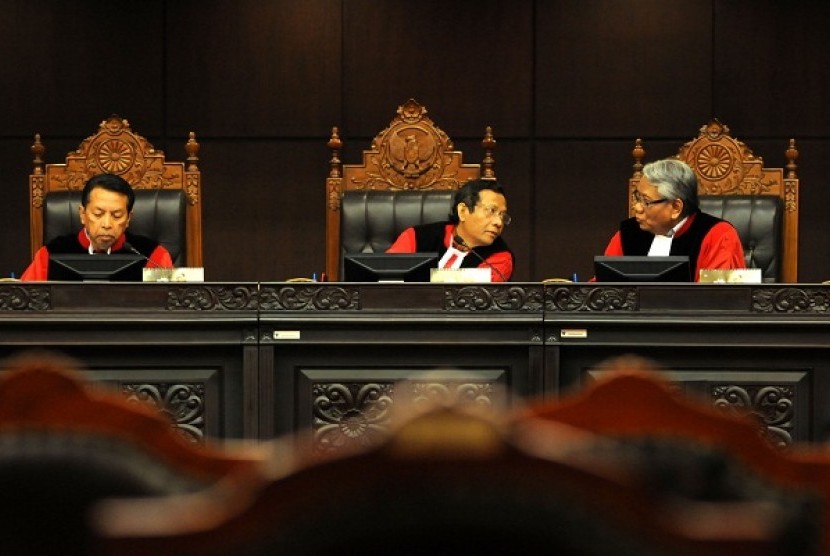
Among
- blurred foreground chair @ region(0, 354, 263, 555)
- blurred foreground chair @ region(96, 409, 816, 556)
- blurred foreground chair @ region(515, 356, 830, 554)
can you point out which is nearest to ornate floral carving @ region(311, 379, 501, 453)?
blurred foreground chair @ region(515, 356, 830, 554)

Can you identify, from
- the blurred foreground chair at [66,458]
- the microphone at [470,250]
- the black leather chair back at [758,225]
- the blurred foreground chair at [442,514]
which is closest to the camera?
the blurred foreground chair at [442,514]

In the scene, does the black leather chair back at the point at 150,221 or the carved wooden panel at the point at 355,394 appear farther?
the black leather chair back at the point at 150,221

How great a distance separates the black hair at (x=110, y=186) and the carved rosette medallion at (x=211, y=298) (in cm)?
112

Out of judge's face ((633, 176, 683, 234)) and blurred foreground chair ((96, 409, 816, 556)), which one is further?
judge's face ((633, 176, 683, 234))

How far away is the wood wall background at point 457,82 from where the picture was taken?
6.58 m

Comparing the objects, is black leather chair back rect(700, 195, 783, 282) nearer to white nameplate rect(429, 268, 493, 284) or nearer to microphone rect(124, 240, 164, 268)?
white nameplate rect(429, 268, 493, 284)

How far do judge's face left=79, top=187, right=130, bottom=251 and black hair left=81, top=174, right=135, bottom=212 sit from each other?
0.05 ft

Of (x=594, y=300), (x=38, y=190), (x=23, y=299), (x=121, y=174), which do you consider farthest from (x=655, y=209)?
(x=38, y=190)

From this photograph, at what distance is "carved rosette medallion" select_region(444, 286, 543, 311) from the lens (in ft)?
12.5

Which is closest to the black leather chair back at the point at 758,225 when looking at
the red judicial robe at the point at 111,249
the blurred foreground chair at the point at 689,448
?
the red judicial robe at the point at 111,249

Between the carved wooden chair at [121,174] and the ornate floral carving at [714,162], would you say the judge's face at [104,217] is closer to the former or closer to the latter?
the carved wooden chair at [121,174]

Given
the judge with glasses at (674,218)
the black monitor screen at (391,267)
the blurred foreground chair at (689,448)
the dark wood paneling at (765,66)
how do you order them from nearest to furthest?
the blurred foreground chair at (689,448)
the black monitor screen at (391,267)
the judge with glasses at (674,218)
the dark wood paneling at (765,66)

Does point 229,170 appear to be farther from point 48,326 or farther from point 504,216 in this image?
point 48,326

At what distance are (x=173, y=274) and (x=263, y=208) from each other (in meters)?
2.77
